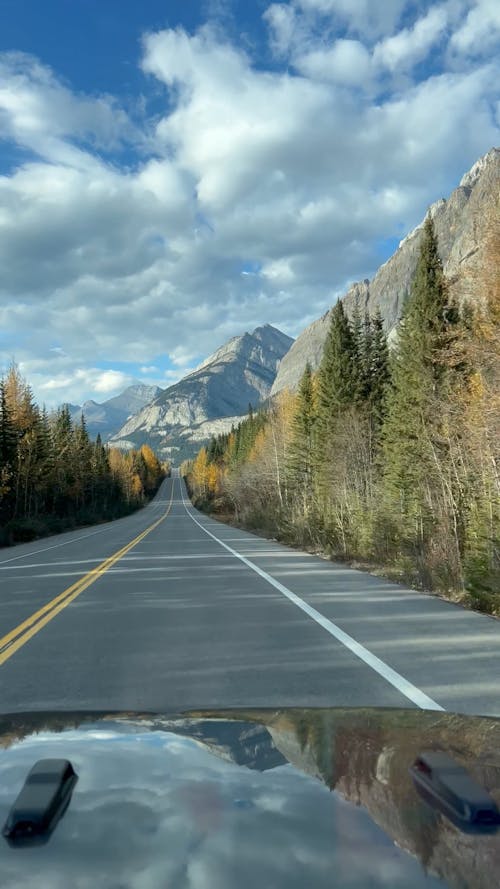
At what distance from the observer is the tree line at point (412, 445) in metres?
14.5

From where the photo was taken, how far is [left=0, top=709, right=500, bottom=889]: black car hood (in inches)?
85.4

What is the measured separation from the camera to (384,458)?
115 ft

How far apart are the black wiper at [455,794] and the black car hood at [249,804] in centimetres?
5

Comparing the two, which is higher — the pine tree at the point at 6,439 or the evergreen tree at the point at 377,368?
the evergreen tree at the point at 377,368

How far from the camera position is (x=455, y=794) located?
2.61 metres

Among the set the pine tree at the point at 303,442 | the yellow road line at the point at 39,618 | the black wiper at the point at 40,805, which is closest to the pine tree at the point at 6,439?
the pine tree at the point at 303,442

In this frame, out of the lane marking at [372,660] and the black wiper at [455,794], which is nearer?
the black wiper at [455,794]

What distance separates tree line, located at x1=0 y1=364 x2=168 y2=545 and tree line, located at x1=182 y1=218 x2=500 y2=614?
1659 centimetres

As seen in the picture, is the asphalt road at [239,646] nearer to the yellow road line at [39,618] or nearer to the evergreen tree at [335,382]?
the yellow road line at [39,618]

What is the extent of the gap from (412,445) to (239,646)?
965 inches

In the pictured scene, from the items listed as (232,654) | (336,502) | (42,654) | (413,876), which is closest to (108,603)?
(42,654)

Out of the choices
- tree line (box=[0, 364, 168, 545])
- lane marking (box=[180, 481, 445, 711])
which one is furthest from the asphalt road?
tree line (box=[0, 364, 168, 545])

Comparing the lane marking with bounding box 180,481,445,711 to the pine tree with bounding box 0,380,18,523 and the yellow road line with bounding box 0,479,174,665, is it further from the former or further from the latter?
the pine tree with bounding box 0,380,18,523

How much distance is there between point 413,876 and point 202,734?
190cm
